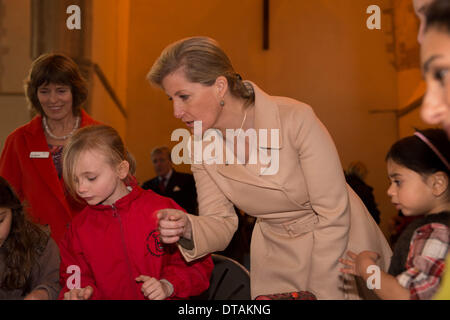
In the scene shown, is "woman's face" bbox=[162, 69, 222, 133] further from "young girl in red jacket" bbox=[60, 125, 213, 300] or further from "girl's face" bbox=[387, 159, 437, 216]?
"girl's face" bbox=[387, 159, 437, 216]

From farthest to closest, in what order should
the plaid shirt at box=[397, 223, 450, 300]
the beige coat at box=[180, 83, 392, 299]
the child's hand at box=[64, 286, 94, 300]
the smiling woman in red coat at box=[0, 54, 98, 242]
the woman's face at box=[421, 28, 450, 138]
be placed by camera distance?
the smiling woman in red coat at box=[0, 54, 98, 242] → the beige coat at box=[180, 83, 392, 299] → the child's hand at box=[64, 286, 94, 300] → the plaid shirt at box=[397, 223, 450, 300] → the woman's face at box=[421, 28, 450, 138]

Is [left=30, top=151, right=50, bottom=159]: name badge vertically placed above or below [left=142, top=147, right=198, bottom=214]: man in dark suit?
above

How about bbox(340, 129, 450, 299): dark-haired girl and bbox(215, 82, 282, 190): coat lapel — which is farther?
bbox(215, 82, 282, 190): coat lapel

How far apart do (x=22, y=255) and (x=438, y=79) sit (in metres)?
1.39

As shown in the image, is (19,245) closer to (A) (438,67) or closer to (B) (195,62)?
(B) (195,62)

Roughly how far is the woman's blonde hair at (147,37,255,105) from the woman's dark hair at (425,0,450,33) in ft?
2.48

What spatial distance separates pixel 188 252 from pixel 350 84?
1.01 m

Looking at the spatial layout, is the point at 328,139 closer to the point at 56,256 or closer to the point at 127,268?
the point at 127,268

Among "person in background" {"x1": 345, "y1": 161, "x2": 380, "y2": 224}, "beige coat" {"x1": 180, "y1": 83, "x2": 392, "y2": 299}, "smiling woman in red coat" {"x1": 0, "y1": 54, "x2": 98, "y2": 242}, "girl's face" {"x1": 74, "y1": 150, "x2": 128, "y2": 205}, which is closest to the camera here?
"beige coat" {"x1": 180, "y1": 83, "x2": 392, "y2": 299}

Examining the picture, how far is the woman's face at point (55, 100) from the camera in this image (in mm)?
2037

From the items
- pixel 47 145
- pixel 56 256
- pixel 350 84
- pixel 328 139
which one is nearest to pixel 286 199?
pixel 328 139

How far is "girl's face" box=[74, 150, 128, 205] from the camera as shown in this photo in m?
1.60

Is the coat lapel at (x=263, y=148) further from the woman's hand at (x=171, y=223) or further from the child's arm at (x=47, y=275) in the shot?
the child's arm at (x=47, y=275)

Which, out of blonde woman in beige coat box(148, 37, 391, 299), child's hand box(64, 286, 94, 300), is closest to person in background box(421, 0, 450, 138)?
blonde woman in beige coat box(148, 37, 391, 299)
